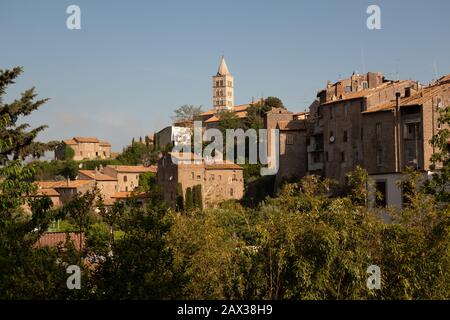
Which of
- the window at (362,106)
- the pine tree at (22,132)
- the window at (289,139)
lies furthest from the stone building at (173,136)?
the pine tree at (22,132)

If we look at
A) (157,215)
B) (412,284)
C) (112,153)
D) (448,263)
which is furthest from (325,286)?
(112,153)

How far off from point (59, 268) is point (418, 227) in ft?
23.9

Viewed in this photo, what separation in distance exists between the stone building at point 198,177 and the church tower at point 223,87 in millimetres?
83359

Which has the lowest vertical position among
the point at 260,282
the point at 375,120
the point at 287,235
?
the point at 260,282

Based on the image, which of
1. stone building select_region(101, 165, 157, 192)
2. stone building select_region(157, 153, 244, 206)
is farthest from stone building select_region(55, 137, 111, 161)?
stone building select_region(157, 153, 244, 206)

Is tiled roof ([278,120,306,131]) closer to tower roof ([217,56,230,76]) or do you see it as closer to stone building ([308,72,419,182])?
stone building ([308,72,419,182])

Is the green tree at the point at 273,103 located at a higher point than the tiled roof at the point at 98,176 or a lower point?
higher

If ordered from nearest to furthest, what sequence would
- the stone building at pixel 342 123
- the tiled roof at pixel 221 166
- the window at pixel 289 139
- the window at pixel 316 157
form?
1. the stone building at pixel 342 123
2. the window at pixel 316 157
3. the window at pixel 289 139
4. the tiled roof at pixel 221 166

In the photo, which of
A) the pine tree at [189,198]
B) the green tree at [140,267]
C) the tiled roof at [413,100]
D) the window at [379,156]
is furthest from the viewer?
the pine tree at [189,198]

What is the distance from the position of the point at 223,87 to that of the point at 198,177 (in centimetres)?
8707

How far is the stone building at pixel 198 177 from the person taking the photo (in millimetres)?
68125

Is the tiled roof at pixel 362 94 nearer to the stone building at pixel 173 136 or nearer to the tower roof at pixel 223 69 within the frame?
the stone building at pixel 173 136

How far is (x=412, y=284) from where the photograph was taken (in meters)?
13.2
